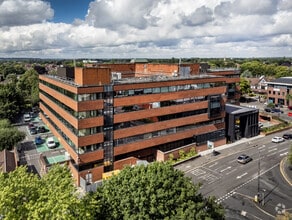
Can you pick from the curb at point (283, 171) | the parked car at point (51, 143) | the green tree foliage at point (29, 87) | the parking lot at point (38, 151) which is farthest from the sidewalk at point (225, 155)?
the green tree foliage at point (29, 87)

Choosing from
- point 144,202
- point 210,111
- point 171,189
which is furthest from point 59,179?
point 210,111

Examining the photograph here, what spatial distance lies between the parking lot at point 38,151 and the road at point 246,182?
29.0 meters

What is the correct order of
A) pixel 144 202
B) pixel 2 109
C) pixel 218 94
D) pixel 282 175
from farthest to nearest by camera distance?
pixel 2 109
pixel 218 94
pixel 282 175
pixel 144 202

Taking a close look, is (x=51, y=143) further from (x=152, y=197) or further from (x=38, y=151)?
(x=152, y=197)

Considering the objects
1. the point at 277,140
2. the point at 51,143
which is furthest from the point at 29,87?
the point at 277,140

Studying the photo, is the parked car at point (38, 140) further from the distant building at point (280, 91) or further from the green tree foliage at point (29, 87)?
the distant building at point (280, 91)

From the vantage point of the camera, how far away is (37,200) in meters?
21.6

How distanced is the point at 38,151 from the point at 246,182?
4700cm

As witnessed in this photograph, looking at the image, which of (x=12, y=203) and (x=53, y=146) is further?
(x=53, y=146)

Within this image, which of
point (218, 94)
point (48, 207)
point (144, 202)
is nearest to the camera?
point (48, 207)

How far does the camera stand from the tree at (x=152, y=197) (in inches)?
925

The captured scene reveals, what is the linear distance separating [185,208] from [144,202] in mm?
3760

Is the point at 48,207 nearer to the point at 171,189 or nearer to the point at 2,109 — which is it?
the point at 171,189

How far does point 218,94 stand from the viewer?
210ft
